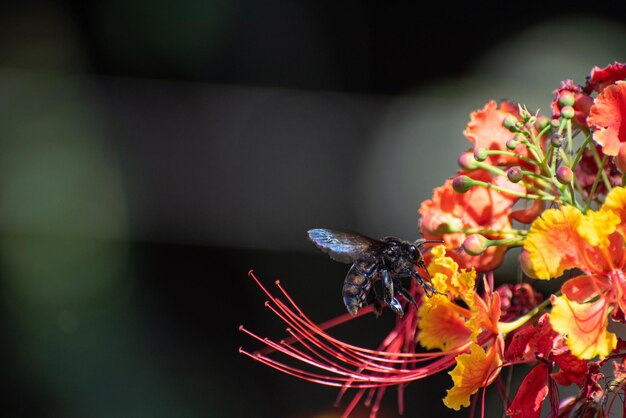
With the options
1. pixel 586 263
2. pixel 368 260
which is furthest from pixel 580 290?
pixel 368 260

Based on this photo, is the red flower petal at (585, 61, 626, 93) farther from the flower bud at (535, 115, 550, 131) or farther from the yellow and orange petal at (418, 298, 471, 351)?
the yellow and orange petal at (418, 298, 471, 351)

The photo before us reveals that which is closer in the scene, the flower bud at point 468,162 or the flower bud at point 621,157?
the flower bud at point 621,157

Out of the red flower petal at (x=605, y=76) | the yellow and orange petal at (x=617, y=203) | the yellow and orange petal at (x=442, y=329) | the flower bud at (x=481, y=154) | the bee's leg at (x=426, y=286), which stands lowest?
the yellow and orange petal at (x=442, y=329)

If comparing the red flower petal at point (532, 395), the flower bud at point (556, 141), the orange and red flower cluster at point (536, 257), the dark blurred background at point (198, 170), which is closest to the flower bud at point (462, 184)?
the orange and red flower cluster at point (536, 257)

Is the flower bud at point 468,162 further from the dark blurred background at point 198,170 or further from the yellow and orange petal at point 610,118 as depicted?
the dark blurred background at point 198,170

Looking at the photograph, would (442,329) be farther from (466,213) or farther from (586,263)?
(586,263)
